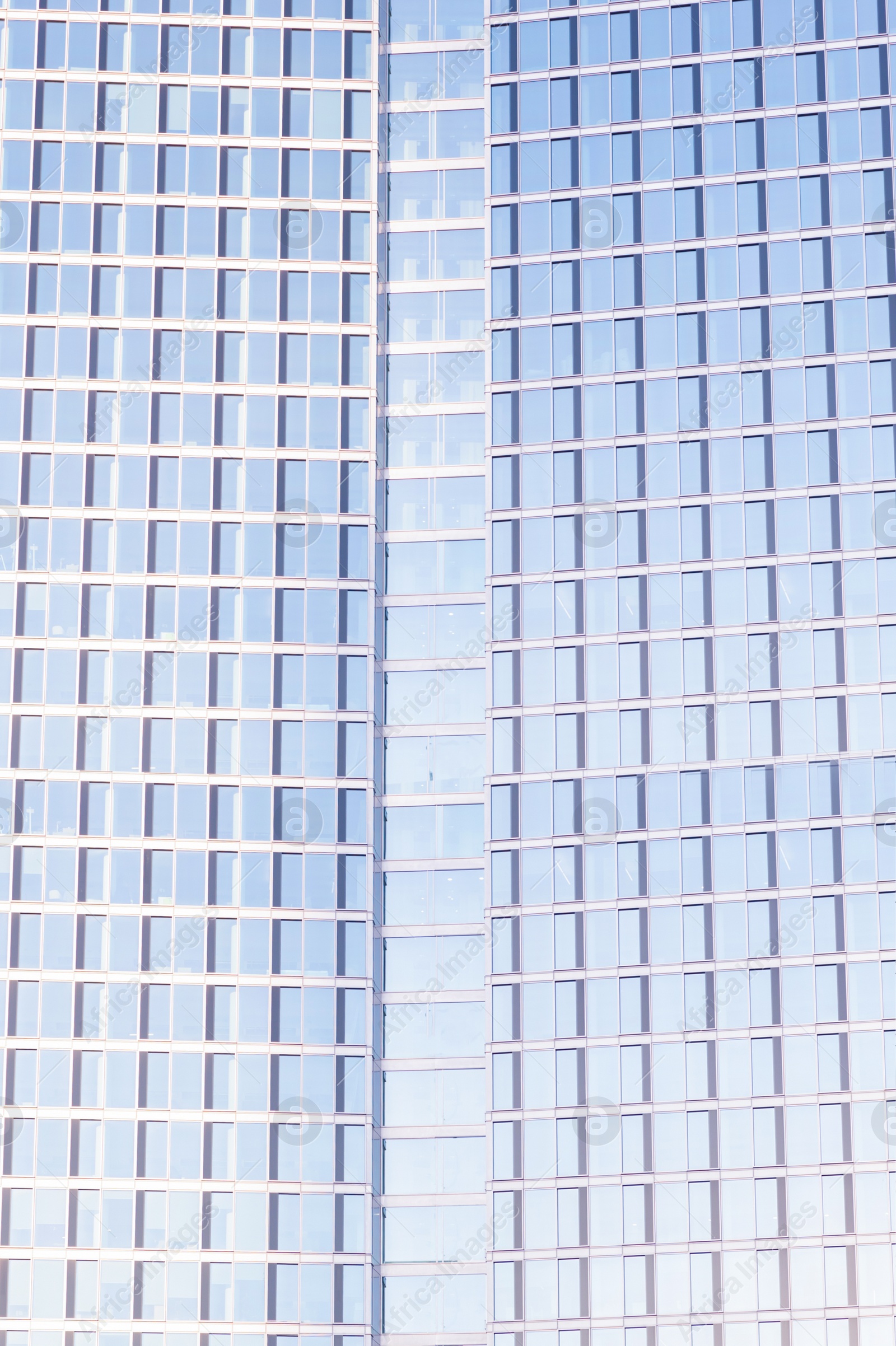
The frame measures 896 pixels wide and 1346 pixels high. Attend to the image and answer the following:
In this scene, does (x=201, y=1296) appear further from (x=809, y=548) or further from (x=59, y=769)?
(x=809, y=548)

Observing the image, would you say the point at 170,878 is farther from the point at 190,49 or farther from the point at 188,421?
the point at 190,49

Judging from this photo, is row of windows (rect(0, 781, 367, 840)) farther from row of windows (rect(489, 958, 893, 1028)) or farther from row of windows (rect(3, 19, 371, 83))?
row of windows (rect(3, 19, 371, 83))

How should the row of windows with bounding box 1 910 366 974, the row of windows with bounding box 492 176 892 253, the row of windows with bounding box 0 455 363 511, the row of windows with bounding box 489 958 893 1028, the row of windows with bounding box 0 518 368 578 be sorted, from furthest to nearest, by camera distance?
the row of windows with bounding box 492 176 892 253, the row of windows with bounding box 0 455 363 511, the row of windows with bounding box 0 518 368 578, the row of windows with bounding box 1 910 366 974, the row of windows with bounding box 489 958 893 1028

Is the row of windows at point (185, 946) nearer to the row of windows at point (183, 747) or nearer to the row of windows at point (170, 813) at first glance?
the row of windows at point (170, 813)

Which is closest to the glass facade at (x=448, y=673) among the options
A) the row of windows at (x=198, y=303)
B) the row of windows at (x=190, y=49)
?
the row of windows at (x=198, y=303)

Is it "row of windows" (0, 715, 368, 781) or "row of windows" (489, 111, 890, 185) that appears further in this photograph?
"row of windows" (489, 111, 890, 185)

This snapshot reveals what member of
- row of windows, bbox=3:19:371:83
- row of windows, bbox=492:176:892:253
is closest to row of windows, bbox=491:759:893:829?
row of windows, bbox=492:176:892:253

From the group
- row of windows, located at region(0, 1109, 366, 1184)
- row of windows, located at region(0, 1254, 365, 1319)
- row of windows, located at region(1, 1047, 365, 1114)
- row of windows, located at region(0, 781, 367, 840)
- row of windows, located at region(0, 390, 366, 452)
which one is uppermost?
row of windows, located at region(0, 390, 366, 452)

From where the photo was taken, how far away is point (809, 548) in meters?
92.2

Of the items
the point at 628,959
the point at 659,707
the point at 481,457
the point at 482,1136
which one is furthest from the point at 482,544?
the point at 482,1136

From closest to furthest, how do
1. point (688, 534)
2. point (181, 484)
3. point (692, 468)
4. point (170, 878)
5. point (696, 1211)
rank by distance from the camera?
point (696, 1211), point (170, 878), point (688, 534), point (692, 468), point (181, 484)

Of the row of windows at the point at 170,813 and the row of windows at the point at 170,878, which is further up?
the row of windows at the point at 170,813

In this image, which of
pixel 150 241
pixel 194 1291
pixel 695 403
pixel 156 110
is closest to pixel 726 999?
pixel 194 1291

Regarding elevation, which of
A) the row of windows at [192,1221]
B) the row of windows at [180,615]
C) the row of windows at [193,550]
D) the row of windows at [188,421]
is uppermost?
the row of windows at [188,421]
